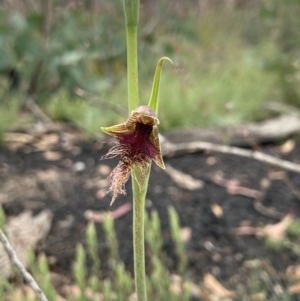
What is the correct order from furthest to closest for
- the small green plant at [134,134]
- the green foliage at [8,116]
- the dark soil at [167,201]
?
1. the green foliage at [8,116]
2. the dark soil at [167,201]
3. the small green plant at [134,134]

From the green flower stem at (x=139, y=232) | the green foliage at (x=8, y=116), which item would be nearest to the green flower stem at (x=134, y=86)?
the green flower stem at (x=139, y=232)

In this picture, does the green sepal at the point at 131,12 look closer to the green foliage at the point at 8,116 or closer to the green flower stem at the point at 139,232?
the green flower stem at the point at 139,232

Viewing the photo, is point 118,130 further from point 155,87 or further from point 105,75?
point 105,75

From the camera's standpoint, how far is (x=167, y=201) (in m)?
2.22

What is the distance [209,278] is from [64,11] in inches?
116

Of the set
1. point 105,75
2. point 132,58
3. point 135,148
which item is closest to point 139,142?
point 135,148

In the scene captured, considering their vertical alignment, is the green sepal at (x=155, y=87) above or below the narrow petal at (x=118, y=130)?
above

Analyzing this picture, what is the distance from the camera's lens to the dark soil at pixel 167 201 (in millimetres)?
1810

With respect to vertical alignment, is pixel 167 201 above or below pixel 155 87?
below

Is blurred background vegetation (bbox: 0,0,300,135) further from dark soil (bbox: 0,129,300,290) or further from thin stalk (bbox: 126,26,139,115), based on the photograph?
thin stalk (bbox: 126,26,139,115)

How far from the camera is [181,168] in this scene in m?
2.70

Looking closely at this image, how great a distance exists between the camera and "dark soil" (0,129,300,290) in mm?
1810

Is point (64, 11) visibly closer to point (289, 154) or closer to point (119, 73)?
point (119, 73)

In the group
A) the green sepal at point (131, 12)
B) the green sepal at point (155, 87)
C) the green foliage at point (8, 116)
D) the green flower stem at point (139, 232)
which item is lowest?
the green foliage at point (8, 116)
